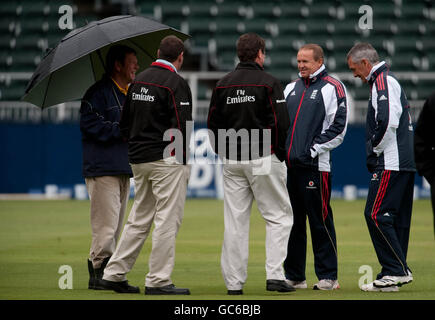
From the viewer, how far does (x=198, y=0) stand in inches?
1029

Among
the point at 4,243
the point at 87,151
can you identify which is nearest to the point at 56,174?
the point at 4,243

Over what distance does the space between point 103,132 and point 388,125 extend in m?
2.72

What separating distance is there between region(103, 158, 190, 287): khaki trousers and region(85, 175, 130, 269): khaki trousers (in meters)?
0.34

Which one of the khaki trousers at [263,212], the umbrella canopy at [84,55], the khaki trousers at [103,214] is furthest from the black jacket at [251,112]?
the khaki trousers at [103,214]

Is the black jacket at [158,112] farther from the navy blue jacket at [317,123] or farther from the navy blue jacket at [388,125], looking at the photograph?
the navy blue jacket at [388,125]

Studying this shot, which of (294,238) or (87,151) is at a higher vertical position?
(87,151)

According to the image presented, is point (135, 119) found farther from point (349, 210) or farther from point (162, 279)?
point (349, 210)

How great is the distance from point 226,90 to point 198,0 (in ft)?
63.1

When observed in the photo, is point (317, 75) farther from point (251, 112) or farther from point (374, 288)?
point (374, 288)

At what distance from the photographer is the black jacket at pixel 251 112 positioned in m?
7.36

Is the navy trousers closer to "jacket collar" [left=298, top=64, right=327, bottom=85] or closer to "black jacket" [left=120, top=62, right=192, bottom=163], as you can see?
"jacket collar" [left=298, top=64, right=327, bottom=85]

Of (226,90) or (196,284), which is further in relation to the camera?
(196,284)

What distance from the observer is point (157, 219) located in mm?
7328

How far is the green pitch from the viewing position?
7500mm
